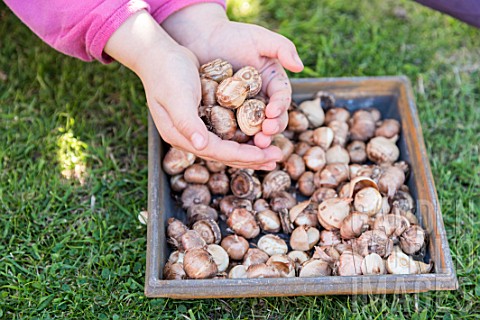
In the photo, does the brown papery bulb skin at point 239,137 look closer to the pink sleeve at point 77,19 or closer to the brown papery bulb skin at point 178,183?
the brown papery bulb skin at point 178,183

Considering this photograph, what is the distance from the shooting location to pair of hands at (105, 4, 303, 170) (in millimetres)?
1604

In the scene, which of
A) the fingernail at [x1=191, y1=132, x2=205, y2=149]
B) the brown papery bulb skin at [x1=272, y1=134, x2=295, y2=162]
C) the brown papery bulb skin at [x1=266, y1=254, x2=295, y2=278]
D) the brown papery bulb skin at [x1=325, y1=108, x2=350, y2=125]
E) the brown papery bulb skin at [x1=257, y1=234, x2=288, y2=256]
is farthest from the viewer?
the brown papery bulb skin at [x1=325, y1=108, x2=350, y2=125]

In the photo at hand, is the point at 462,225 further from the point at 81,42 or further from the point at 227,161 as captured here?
the point at 81,42

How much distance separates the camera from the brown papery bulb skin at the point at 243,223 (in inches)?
69.8

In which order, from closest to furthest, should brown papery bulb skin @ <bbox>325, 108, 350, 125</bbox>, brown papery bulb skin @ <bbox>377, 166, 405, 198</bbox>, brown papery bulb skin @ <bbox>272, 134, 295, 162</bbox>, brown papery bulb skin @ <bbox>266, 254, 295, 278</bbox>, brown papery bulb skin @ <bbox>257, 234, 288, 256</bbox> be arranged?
brown papery bulb skin @ <bbox>266, 254, 295, 278</bbox> < brown papery bulb skin @ <bbox>257, 234, 288, 256</bbox> < brown papery bulb skin @ <bbox>377, 166, 405, 198</bbox> < brown papery bulb skin @ <bbox>272, 134, 295, 162</bbox> < brown papery bulb skin @ <bbox>325, 108, 350, 125</bbox>

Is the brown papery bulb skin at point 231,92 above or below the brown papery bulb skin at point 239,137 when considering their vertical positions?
above

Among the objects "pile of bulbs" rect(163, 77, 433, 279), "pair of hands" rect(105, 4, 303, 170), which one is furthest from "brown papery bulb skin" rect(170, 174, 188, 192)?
"pair of hands" rect(105, 4, 303, 170)

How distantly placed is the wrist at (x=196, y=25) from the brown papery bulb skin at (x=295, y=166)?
42cm

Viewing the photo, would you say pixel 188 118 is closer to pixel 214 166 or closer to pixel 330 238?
pixel 214 166

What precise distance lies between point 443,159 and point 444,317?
2.10ft

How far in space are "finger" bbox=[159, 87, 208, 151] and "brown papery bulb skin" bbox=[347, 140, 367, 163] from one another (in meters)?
0.64

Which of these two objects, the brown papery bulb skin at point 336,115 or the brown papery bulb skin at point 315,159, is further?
the brown papery bulb skin at point 336,115

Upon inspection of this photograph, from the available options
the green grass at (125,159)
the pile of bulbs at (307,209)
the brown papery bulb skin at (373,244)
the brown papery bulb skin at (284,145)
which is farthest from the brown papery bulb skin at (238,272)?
the brown papery bulb skin at (284,145)

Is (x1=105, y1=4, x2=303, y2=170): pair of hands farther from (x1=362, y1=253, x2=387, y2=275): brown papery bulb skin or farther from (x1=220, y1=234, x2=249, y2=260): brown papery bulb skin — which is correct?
(x1=362, y1=253, x2=387, y2=275): brown papery bulb skin
